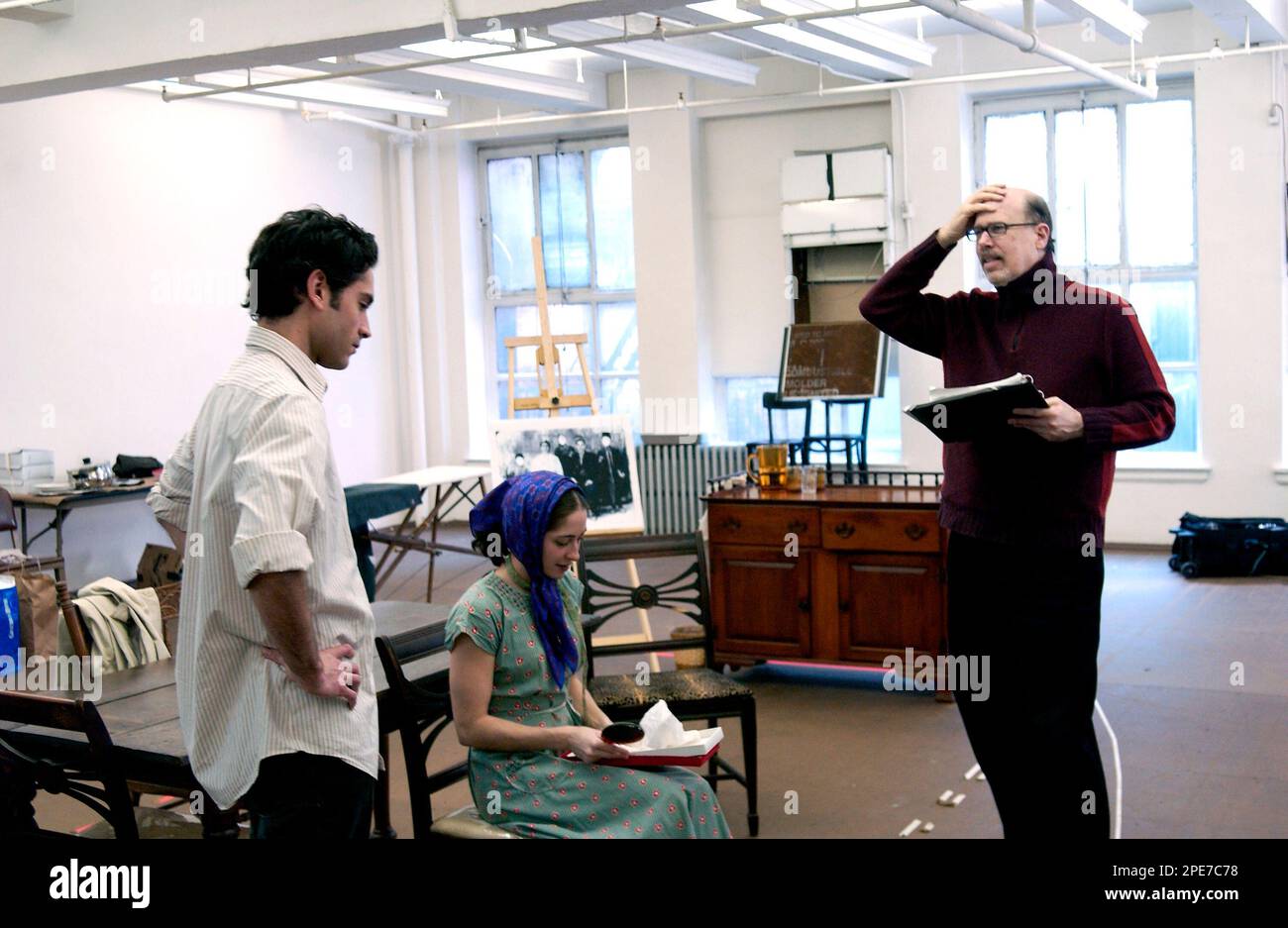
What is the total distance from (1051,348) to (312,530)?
170 cm

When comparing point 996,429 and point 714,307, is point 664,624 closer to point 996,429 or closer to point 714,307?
point 714,307

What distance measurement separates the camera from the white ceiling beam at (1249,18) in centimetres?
761

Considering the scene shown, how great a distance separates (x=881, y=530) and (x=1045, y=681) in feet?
8.85

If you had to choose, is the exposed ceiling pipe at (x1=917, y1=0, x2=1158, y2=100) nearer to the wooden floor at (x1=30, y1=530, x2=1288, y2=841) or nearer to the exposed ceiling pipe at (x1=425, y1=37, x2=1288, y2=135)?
the exposed ceiling pipe at (x1=425, y1=37, x2=1288, y2=135)

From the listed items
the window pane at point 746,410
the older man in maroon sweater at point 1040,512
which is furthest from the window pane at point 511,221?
→ the older man in maroon sweater at point 1040,512

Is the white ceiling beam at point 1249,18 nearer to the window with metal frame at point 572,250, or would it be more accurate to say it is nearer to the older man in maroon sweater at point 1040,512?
the window with metal frame at point 572,250

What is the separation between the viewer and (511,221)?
11.6m

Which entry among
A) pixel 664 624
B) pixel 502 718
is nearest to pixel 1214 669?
pixel 664 624

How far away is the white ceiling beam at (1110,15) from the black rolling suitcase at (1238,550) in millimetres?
3084

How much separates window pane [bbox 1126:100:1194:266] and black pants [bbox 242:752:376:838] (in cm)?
883

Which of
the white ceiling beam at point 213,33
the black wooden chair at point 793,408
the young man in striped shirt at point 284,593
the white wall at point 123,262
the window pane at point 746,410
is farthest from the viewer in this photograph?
the window pane at point 746,410

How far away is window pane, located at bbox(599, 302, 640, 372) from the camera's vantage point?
37.0ft

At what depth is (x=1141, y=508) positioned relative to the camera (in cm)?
950

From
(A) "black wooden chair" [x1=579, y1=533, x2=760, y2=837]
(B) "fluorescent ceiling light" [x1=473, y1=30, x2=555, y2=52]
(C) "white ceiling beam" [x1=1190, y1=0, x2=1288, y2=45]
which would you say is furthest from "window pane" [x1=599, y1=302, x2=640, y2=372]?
(A) "black wooden chair" [x1=579, y1=533, x2=760, y2=837]
